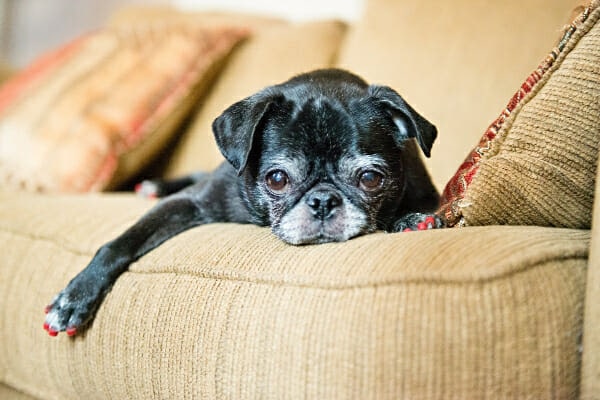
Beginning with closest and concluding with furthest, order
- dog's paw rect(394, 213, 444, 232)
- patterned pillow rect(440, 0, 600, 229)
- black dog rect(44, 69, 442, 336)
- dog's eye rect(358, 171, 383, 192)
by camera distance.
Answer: patterned pillow rect(440, 0, 600, 229) < dog's paw rect(394, 213, 444, 232) < black dog rect(44, 69, 442, 336) < dog's eye rect(358, 171, 383, 192)

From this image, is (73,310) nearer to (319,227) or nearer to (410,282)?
(319,227)

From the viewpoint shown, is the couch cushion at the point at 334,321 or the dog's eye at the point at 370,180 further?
the dog's eye at the point at 370,180

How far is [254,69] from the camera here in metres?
2.74

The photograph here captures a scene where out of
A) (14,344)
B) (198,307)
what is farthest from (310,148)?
(14,344)

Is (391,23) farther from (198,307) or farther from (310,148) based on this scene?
(198,307)

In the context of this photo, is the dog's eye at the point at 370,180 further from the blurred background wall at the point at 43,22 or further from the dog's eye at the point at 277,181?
the blurred background wall at the point at 43,22

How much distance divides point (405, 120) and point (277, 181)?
0.35 m

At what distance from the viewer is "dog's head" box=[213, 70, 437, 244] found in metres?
1.55

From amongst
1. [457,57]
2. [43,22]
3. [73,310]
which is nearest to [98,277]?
[73,310]

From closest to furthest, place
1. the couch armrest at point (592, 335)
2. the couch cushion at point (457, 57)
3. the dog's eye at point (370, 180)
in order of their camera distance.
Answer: the couch armrest at point (592, 335) < the dog's eye at point (370, 180) < the couch cushion at point (457, 57)

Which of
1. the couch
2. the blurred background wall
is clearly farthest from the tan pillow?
the blurred background wall

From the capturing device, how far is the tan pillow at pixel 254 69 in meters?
2.66

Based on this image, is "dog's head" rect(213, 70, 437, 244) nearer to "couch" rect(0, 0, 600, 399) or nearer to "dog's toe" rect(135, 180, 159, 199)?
"couch" rect(0, 0, 600, 399)

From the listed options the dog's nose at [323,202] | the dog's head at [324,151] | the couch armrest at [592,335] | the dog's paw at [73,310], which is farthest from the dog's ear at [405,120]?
the dog's paw at [73,310]
